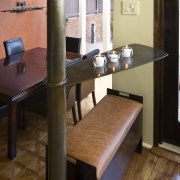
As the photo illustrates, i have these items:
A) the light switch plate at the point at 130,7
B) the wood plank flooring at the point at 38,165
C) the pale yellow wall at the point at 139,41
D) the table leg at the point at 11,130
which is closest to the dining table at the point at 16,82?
the table leg at the point at 11,130

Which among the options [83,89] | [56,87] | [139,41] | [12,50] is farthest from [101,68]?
[12,50]

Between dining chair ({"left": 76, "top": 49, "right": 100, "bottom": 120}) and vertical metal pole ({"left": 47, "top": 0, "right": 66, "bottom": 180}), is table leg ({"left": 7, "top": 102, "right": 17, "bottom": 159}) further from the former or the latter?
vertical metal pole ({"left": 47, "top": 0, "right": 66, "bottom": 180})

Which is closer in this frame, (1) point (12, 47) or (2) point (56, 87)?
(2) point (56, 87)

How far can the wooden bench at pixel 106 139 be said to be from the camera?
149cm

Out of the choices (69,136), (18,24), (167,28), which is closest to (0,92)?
(69,136)

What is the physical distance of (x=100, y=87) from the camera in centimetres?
420

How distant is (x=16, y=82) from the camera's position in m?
2.36

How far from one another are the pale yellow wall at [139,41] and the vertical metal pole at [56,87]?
1267 millimetres

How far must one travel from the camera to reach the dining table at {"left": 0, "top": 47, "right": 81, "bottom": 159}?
2.20m

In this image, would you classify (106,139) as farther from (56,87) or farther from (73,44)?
(73,44)

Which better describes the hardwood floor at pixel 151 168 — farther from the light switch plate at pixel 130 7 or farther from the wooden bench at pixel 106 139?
the light switch plate at pixel 130 7

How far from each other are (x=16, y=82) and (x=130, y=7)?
122 centimetres

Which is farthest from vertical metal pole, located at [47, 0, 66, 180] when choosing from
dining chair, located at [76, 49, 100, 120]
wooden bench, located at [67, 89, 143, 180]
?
dining chair, located at [76, 49, 100, 120]

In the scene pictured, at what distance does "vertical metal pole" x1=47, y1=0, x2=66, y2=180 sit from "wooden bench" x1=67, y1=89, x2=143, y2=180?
38 centimetres
